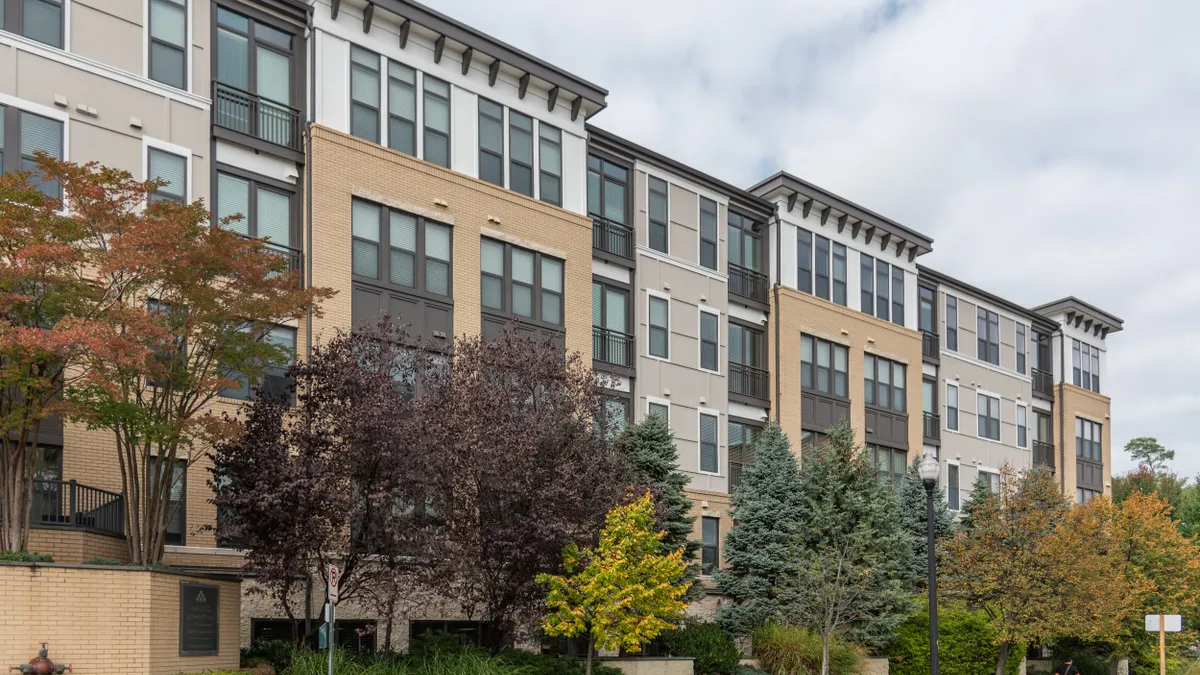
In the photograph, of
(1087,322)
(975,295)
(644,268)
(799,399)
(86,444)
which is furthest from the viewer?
(1087,322)

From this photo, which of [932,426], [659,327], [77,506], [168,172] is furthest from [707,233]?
[77,506]

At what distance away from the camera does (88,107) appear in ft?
82.3

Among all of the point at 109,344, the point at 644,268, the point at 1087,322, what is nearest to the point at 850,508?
the point at 644,268

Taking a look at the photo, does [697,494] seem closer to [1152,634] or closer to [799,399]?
[799,399]

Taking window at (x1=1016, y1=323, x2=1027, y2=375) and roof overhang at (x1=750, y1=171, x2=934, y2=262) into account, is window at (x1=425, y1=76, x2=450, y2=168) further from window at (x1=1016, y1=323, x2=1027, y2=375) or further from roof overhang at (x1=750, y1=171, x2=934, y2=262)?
window at (x1=1016, y1=323, x2=1027, y2=375)

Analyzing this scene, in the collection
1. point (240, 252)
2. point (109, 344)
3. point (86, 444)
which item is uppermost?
point (240, 252)

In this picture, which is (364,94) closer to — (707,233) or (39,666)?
(707,233)

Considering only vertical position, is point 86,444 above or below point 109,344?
below

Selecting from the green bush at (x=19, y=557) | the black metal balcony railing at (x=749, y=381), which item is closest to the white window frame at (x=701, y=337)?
the black metal balcony railing at (x=749, y=381)

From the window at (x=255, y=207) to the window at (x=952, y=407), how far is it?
31.5m

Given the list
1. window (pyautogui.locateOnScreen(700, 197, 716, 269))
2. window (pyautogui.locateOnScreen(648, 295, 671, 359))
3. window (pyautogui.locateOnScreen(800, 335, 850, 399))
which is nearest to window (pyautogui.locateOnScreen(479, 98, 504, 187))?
window (pyautogui.locateOnScreen(648, 295, 671, 359))

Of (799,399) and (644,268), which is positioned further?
(799,399)

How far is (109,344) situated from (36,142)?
810cm

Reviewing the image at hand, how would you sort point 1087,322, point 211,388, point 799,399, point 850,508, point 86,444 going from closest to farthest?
point 211,388, point 86,444, point 850,508, point 799,399, point 1087,322
